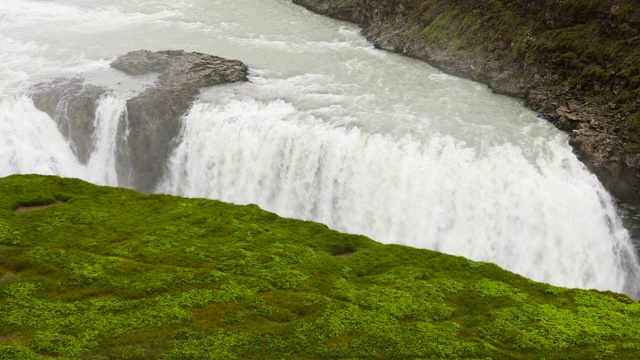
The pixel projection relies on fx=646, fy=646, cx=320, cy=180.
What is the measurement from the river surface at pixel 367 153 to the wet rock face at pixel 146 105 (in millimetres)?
747

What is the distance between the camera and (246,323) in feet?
66.3

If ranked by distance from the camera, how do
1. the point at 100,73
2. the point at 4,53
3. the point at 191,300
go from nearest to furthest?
the point at 191,300 → the point at 100,73 → the point at 4,53

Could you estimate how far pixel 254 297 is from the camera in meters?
21.5

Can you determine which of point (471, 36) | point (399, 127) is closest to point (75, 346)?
point (399, 127)

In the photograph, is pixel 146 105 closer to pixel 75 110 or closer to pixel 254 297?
pixel 75 110

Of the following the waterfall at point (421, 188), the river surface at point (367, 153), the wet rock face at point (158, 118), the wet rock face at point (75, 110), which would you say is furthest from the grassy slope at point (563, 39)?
the wet rock face at point (75, 110)

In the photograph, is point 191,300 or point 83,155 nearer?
point 191,300

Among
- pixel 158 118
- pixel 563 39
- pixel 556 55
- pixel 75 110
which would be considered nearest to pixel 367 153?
pixel 158 118

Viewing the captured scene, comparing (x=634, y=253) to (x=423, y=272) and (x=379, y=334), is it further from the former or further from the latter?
(x=379, y=334)

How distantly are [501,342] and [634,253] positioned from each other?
16.5 m

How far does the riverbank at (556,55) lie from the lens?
35.6 metres

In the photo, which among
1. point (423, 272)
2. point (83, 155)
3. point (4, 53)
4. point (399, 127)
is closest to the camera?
point (423, 272)

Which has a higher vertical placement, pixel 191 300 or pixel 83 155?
pixel 191 300

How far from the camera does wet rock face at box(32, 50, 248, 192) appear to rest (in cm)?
4125
